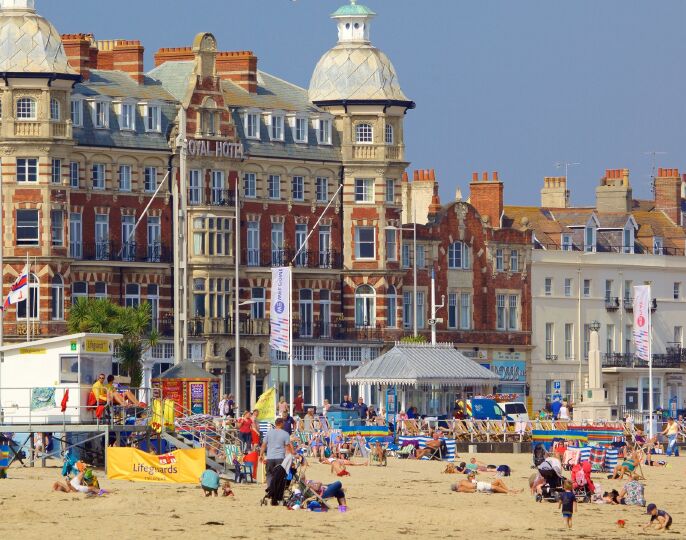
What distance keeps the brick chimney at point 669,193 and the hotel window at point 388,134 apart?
2596 cm

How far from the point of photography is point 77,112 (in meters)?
95.8

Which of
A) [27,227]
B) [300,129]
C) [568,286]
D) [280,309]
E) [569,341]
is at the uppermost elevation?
[300,129]

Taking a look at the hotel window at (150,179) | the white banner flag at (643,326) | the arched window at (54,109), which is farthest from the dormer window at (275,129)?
the white banner flag at (643,326)

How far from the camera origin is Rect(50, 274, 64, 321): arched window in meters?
93.8

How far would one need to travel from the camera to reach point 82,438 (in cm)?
6375

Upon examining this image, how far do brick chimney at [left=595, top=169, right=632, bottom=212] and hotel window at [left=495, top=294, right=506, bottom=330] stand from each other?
12330 mm

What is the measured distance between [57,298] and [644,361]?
35.6 metres

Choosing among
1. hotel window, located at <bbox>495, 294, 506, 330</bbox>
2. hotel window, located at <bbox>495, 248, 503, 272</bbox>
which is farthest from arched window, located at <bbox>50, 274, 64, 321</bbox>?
hotel window, located at <bbox>495, 248, 503, 272</bbox>

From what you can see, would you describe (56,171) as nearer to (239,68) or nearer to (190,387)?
(239,68)

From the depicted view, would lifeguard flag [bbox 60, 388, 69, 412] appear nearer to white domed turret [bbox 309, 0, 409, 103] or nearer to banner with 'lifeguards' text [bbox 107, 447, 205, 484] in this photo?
banner with 'lifeguards' text [bbox 107, 447, 205, 484]

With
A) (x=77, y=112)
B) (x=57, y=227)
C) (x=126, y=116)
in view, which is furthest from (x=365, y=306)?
(x=77, y=112)

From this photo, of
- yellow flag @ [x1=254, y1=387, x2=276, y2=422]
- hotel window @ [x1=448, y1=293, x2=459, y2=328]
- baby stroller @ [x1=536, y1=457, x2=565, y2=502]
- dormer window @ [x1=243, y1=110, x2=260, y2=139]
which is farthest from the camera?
hotel window @ [x1=448, y1=293, x2=459, y2=328]

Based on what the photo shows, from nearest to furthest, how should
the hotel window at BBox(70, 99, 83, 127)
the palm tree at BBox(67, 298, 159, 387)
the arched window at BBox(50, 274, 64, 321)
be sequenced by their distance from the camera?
the palm tree at BBox(67, 298, 159, 387) < the arched window at BBox(50, 274, 64, 321) < the hotel window at BBox(70, 99, 83, 127)

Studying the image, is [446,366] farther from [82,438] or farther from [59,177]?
[82,438]
